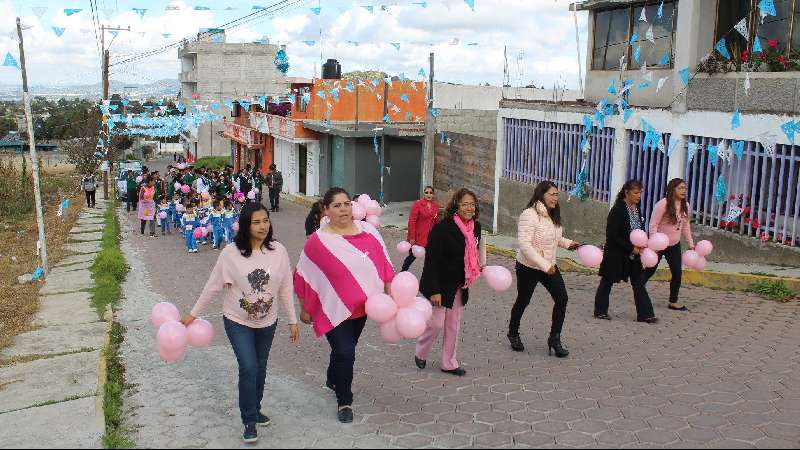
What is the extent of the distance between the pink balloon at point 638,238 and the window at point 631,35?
21.4ft

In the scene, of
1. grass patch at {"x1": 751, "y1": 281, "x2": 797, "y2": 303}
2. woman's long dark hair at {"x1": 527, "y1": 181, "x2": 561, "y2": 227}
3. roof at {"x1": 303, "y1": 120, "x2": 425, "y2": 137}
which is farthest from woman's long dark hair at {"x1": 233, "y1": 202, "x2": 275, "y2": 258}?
roof at {"x1": 303, "y1": 120, "x2": 425, "y2": 137}

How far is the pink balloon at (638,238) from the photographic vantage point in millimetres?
7918

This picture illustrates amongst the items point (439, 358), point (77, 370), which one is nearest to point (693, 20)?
point (439, 358)

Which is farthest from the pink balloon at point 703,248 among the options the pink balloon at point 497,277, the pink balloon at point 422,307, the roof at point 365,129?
the roof at point 365,129

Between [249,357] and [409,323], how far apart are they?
3.58 ft

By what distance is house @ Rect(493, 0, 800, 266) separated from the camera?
10727mm

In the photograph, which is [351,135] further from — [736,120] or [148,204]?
[736,120]

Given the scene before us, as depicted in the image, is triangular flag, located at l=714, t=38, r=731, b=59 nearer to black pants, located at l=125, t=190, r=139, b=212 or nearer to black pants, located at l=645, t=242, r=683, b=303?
black pants, located at l=645, t=242, r=683, b=303

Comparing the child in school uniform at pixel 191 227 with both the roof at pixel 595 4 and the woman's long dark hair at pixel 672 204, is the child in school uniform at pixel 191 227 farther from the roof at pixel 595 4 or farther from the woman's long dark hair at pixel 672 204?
the woman's long dark hair at pixel 672 204

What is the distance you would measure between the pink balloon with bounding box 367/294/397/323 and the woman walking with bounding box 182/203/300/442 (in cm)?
63

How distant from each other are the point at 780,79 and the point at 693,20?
218 cm

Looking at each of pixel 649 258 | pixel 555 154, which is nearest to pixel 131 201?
pixel 555 154

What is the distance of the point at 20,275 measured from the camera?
14484mm

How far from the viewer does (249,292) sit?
4914 mm
